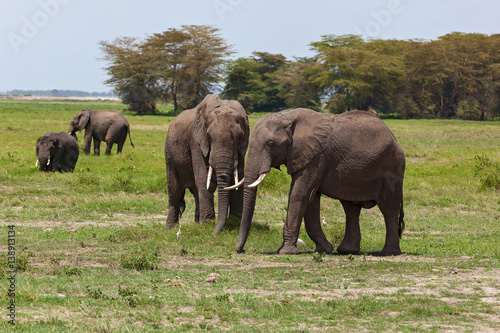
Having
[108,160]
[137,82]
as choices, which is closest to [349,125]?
[108,160]

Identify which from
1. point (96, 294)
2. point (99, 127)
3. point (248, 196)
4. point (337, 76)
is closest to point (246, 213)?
point (248, 196)

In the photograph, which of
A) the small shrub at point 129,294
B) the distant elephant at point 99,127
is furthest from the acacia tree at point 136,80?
the small shrub at point 129,294

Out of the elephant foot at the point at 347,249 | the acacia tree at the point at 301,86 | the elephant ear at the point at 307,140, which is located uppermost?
the acacia tree at the point at 301,86

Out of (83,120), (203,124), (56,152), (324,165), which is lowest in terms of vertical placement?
(56,152)

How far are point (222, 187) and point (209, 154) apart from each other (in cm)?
71

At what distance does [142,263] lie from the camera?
1046cm

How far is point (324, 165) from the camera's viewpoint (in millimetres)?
11867

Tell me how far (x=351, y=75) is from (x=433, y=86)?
8767mm

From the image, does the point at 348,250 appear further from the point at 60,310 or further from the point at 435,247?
the point at 60,310

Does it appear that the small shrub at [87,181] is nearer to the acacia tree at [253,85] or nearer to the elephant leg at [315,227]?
the elephant leg at [315,227]

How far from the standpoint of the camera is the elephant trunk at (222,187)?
12.4 meters

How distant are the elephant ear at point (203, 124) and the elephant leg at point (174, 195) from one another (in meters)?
1.49

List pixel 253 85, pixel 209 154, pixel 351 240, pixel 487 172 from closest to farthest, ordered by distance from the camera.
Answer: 1. pixel 351 240
2. pixel 209 154
3. pixel 487 172
4. pixel 253 85

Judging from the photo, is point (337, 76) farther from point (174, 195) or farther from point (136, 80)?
point (174, 195)
